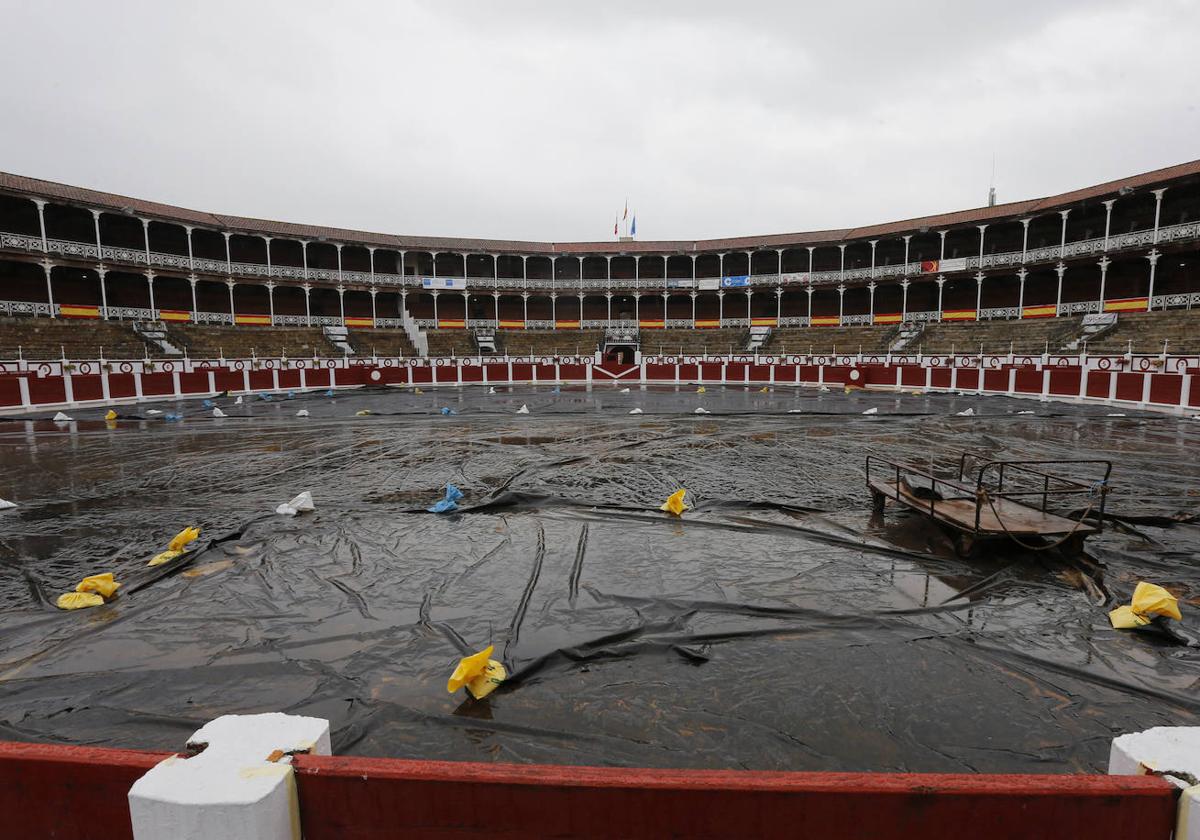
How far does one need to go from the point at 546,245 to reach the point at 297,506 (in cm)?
4564

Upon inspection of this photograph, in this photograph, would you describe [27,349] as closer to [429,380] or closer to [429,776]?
[429,380]

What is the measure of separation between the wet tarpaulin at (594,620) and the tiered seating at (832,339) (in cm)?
3029

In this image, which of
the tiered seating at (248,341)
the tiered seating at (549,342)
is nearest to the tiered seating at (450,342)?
the tiered seating at (549,342)

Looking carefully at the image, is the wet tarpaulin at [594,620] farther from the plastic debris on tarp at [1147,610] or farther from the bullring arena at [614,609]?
the plastic debris on tarp at [1147,610]

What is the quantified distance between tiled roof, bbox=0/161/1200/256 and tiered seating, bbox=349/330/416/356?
7.01m

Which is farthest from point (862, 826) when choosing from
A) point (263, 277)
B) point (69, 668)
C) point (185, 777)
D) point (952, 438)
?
point (263, 277)

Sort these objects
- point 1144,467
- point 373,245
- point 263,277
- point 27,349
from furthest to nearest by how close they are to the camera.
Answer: point 373,245 → point 263,277 → point 27,349 → point 1144,467

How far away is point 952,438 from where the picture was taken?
12.6 m

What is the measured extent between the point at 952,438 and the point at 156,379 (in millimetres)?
25679

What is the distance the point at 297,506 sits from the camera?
6.98 metres

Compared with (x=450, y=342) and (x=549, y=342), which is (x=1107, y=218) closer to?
(x=549, y=342)

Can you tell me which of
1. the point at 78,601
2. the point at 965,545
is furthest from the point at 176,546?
the point at 965,545

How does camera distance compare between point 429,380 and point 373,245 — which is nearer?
point 429,380

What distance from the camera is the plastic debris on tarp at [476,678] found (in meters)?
3.28
